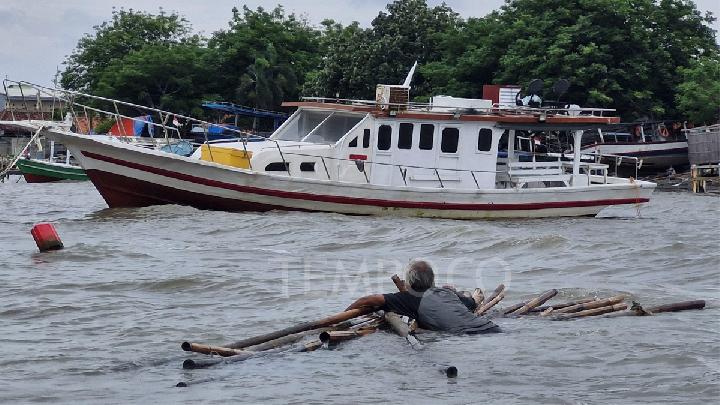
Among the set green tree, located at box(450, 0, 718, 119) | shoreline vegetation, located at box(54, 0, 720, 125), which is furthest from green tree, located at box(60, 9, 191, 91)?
green tree, located at box(450, 0, 718, 119)

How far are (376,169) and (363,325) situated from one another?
1164 centimetres

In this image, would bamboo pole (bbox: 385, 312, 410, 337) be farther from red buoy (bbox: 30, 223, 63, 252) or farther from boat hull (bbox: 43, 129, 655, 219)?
boat hull (bbox: 43, 129, 655, 219)

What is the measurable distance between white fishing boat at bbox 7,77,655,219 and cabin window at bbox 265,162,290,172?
23mm

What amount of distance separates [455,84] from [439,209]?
2453 centimetres

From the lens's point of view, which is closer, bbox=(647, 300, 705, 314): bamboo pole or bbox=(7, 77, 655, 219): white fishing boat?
bbox=(647, 300, 705, 314): bamboo pole

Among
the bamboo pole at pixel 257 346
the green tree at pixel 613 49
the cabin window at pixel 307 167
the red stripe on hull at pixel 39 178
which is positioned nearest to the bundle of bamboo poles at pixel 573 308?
the bamboo pole at pixel 257 346

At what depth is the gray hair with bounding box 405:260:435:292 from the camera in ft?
35.0

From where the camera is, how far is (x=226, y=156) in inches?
866

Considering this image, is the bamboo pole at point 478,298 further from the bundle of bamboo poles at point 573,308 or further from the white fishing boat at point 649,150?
the white fishing boat at point 649,150

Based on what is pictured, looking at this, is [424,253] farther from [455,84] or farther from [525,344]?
[455,84]

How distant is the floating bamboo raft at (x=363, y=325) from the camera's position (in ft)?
32.6

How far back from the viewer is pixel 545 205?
2292cm

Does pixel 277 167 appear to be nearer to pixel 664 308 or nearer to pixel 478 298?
pixel 478 298

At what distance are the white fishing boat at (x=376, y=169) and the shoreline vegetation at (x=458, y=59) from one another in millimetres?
19027
